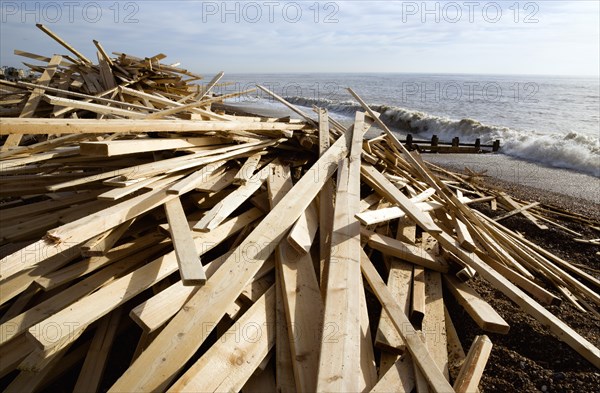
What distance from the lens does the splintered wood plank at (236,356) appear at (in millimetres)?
1710

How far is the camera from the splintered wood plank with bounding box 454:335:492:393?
6.13 ft

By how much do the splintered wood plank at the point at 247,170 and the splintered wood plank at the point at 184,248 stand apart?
60 centimetres

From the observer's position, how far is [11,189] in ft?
9.50

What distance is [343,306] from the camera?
6.39ft

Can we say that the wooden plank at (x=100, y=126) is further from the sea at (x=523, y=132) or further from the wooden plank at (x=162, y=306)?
the sea at (x=523, y=132)

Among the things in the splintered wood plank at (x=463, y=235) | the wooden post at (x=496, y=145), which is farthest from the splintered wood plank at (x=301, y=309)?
the wooden post at (x=496, y=145)

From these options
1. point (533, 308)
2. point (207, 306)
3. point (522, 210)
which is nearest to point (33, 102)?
point (207, 306)

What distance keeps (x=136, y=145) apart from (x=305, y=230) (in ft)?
4.35

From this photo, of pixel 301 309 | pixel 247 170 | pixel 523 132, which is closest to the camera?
pixel 301 309

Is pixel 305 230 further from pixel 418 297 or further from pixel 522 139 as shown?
pixel 522 139

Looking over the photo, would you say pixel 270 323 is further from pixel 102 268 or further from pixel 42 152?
pixel 42 152

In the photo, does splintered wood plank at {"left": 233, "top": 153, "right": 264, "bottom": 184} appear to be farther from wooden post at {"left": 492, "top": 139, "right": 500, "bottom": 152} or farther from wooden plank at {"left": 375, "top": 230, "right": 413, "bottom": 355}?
wooden post at {"left": 492, "top": 139, "right": 500, "bottom": 152}

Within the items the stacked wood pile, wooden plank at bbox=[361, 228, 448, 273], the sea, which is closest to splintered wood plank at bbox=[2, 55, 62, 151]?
the stacked wood pile

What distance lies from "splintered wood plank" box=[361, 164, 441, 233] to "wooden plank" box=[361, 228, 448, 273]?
0.31 metres
